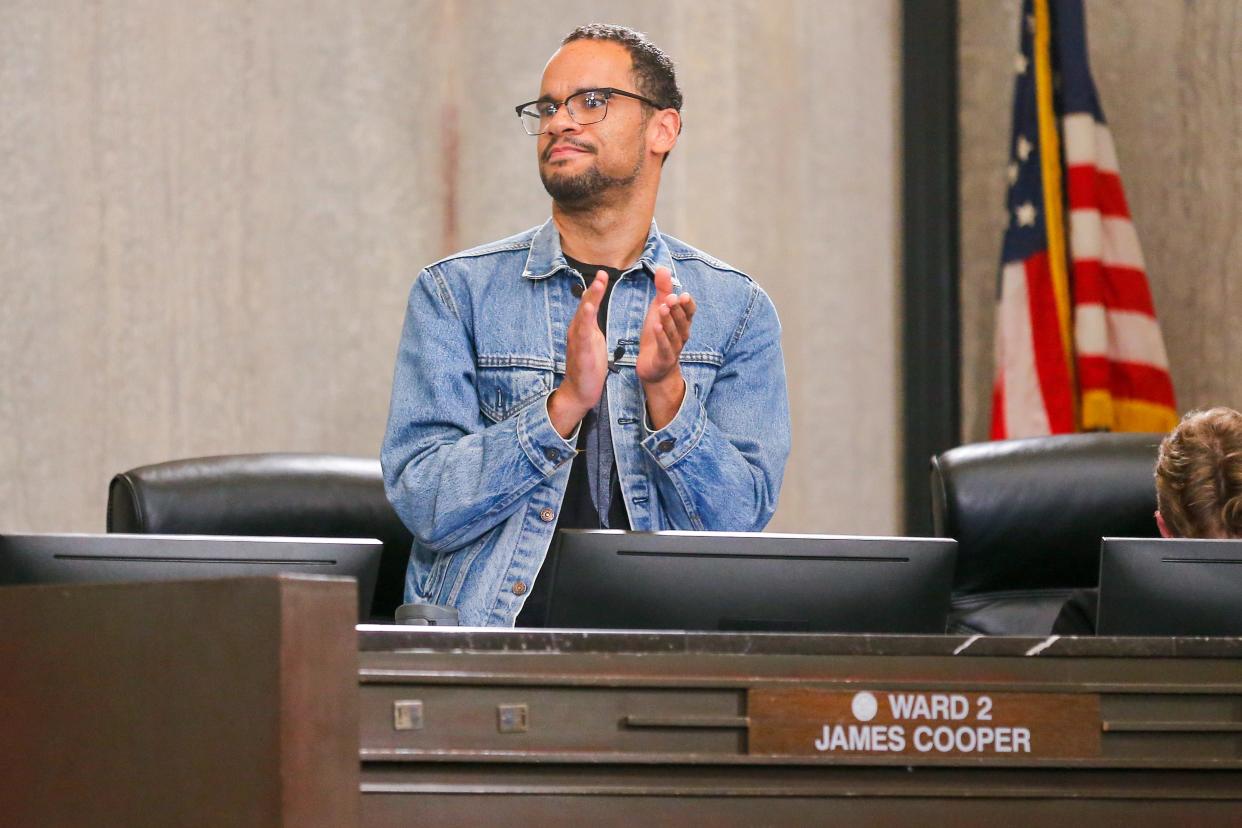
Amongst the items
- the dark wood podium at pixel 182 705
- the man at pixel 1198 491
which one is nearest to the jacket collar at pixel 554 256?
the man at pixel 1198 491

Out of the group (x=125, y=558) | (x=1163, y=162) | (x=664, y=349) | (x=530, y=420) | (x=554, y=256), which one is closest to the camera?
(x=125, y=558)

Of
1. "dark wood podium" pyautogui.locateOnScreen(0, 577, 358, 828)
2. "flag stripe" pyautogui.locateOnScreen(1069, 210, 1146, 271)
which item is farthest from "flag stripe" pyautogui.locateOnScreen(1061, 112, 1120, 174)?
"dark wood podium" pyautogui.locateOnScreen(0, 577, 358, 828)

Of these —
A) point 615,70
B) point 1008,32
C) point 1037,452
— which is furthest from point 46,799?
point 1008,32

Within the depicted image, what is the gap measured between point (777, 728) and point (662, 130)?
1.21 meters

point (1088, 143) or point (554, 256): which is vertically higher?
point (1088, 143)

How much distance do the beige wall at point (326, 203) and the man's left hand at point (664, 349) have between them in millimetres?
1637

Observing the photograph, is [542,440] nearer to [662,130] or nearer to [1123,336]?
[662,130]

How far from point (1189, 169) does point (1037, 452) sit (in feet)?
4.95

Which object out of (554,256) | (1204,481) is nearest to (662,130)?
(554,256)

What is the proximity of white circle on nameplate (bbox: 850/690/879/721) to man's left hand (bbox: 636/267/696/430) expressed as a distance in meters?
0.65

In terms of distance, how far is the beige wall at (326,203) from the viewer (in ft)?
10.4

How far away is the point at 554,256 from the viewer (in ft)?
7.32

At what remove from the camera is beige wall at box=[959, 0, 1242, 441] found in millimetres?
3504

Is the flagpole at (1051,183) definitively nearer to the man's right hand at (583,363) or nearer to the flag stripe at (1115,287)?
the flag stripe at (1115,287)
